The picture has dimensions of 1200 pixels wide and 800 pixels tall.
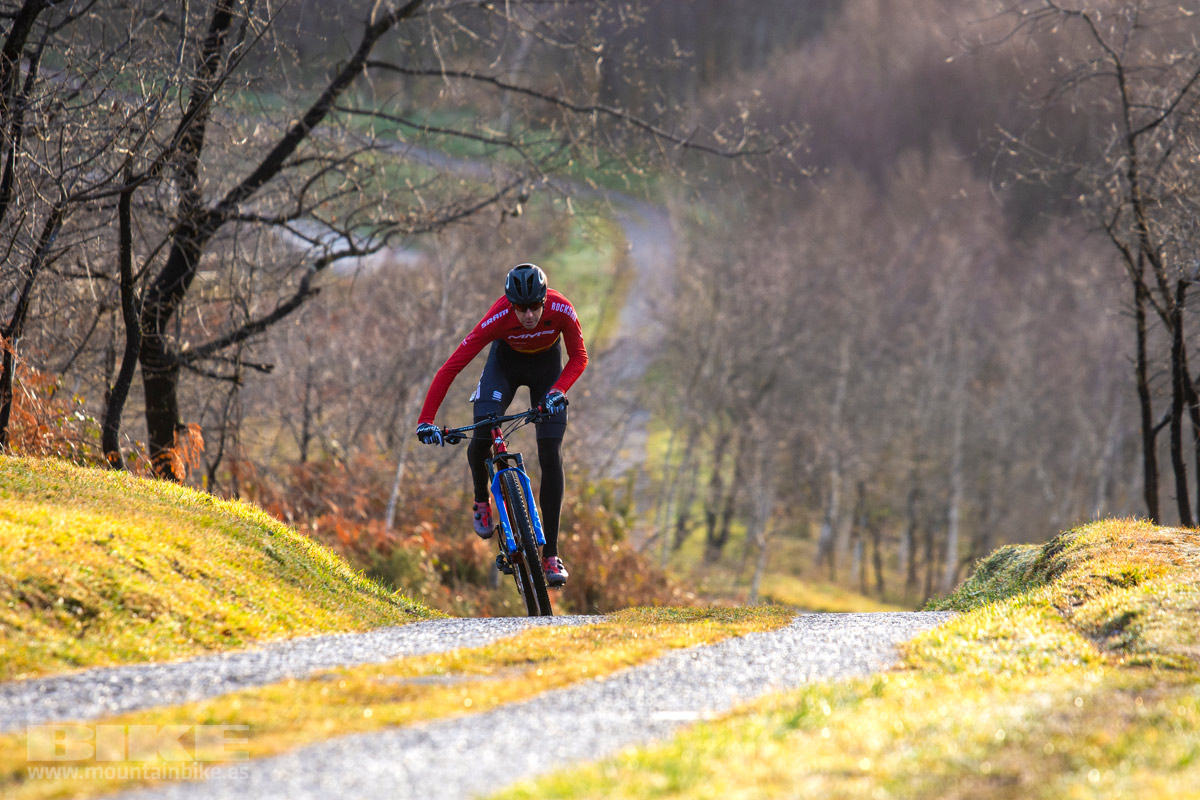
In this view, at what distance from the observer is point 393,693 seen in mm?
4965

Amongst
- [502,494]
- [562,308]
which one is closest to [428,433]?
[502,494]

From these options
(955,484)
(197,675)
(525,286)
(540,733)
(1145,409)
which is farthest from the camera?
(955,484)

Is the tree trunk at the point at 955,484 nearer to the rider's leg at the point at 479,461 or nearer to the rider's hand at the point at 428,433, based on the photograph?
A: the rider's leg at the point at 479,461

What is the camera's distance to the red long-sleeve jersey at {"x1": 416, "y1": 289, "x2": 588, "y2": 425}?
8.58m

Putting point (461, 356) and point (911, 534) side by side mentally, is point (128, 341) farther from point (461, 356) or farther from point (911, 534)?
point (911, 534)

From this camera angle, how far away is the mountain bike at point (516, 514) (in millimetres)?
8648

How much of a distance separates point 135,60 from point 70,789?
25.7 feet

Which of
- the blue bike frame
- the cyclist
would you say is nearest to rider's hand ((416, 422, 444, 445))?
the cyclist

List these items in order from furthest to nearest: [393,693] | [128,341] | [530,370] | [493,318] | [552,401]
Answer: [128,341]
[530,370]
[493,318]
[552,401]
[393,693]

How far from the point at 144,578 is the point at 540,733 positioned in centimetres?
351

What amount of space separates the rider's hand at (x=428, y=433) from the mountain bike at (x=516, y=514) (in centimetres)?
16

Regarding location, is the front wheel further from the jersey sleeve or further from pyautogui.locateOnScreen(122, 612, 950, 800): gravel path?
pyautogui.locateOnScreen(122, 612, 950, 800): gravel path

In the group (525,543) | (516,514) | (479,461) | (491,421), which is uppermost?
(491,421)

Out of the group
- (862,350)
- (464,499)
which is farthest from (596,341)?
(862,350)
